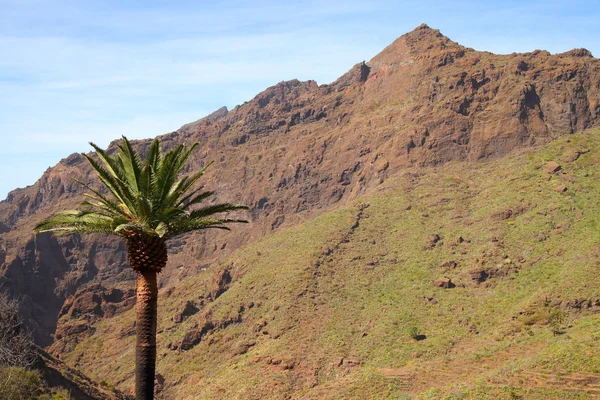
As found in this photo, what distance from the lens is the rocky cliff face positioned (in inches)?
3829

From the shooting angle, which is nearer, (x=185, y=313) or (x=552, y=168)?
(x=552, y=168)

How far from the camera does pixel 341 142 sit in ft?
367

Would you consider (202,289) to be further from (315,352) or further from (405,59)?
(405,59)

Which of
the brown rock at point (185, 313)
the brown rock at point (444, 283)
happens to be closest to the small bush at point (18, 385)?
the brown rock at point (444, 283)

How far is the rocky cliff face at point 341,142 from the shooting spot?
3829 inches

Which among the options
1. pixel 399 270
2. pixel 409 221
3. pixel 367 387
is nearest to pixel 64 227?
pixel 367 387

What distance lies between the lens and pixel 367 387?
5203 cm

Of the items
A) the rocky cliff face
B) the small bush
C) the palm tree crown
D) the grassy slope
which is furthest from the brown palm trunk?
the rocky cliff face

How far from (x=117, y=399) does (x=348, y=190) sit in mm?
61734

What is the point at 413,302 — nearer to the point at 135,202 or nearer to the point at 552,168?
the point at 552,168

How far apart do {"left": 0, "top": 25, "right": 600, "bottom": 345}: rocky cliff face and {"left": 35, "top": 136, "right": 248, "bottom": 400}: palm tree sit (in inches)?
3135

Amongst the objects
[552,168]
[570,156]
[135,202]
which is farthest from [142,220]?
[570,156]

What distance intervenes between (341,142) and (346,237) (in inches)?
1160

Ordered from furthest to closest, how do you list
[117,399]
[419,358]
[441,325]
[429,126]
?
[429,126] < [441,325] < [419,358] < [117,399]
